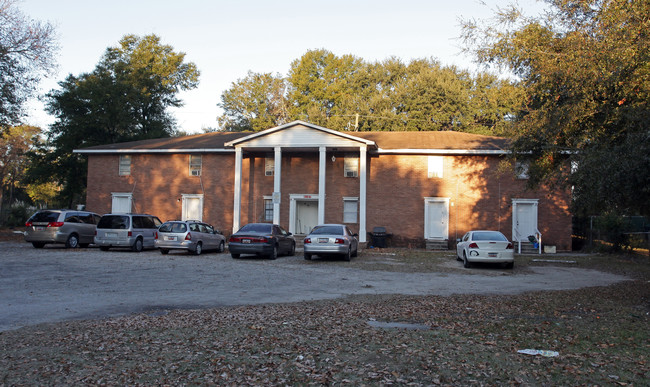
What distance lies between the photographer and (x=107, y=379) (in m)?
5.31

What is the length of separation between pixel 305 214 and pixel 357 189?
3646 mm

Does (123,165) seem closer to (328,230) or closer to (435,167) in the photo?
(328,230)

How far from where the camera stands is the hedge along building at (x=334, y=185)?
2900 centimetres

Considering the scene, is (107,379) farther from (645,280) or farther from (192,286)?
(645,280)

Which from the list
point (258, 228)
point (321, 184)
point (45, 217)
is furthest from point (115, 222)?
point (321, 184)

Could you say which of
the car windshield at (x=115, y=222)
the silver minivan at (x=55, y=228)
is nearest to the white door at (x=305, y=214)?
the car windshield at (x=115, y=222)

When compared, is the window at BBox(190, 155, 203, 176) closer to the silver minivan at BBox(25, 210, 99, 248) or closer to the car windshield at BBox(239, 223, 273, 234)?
the silver minivan at BBox(25, 210, 99, 248)

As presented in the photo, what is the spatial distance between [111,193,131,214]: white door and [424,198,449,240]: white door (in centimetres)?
1797

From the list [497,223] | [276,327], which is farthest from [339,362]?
[497,223]

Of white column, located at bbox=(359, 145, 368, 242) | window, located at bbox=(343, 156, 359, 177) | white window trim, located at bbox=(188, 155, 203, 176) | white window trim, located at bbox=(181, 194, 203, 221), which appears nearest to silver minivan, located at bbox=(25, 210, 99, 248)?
white window trim, located at bbox=(181, 194, 203, 221)

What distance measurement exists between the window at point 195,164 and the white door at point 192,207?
1.46m

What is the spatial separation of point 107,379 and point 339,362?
2399 millimetres

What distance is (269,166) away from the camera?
31.8 m

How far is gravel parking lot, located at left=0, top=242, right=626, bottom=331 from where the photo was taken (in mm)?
9875
